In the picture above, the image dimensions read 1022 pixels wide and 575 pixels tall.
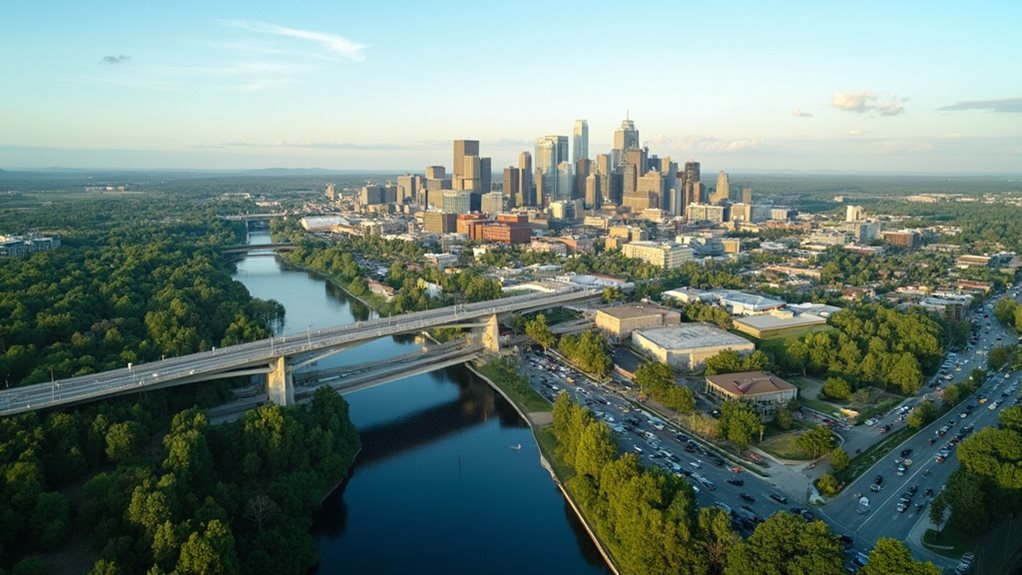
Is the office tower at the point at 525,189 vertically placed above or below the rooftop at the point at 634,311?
above

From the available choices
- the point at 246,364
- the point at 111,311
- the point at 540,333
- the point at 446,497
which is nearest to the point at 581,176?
the point at 540,333

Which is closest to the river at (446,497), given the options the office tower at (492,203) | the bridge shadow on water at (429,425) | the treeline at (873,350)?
the bridge shadow on water at (429,425)

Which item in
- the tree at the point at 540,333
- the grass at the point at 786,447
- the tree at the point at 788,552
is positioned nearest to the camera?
the tree at the point at 788,552

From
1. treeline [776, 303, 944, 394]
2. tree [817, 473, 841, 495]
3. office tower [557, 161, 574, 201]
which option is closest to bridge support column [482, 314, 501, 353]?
treeline [776, 303, 944, 394]

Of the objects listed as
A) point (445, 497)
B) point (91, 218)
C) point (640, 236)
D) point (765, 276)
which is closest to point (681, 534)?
point (445, 497)

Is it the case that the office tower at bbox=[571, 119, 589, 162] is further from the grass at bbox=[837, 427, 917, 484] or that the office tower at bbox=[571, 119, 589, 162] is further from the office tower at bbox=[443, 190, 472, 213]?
the grass at bbox=[837, 427, 917, 484]

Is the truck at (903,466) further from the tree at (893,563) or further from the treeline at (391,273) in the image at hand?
the treeline at (391,273)
